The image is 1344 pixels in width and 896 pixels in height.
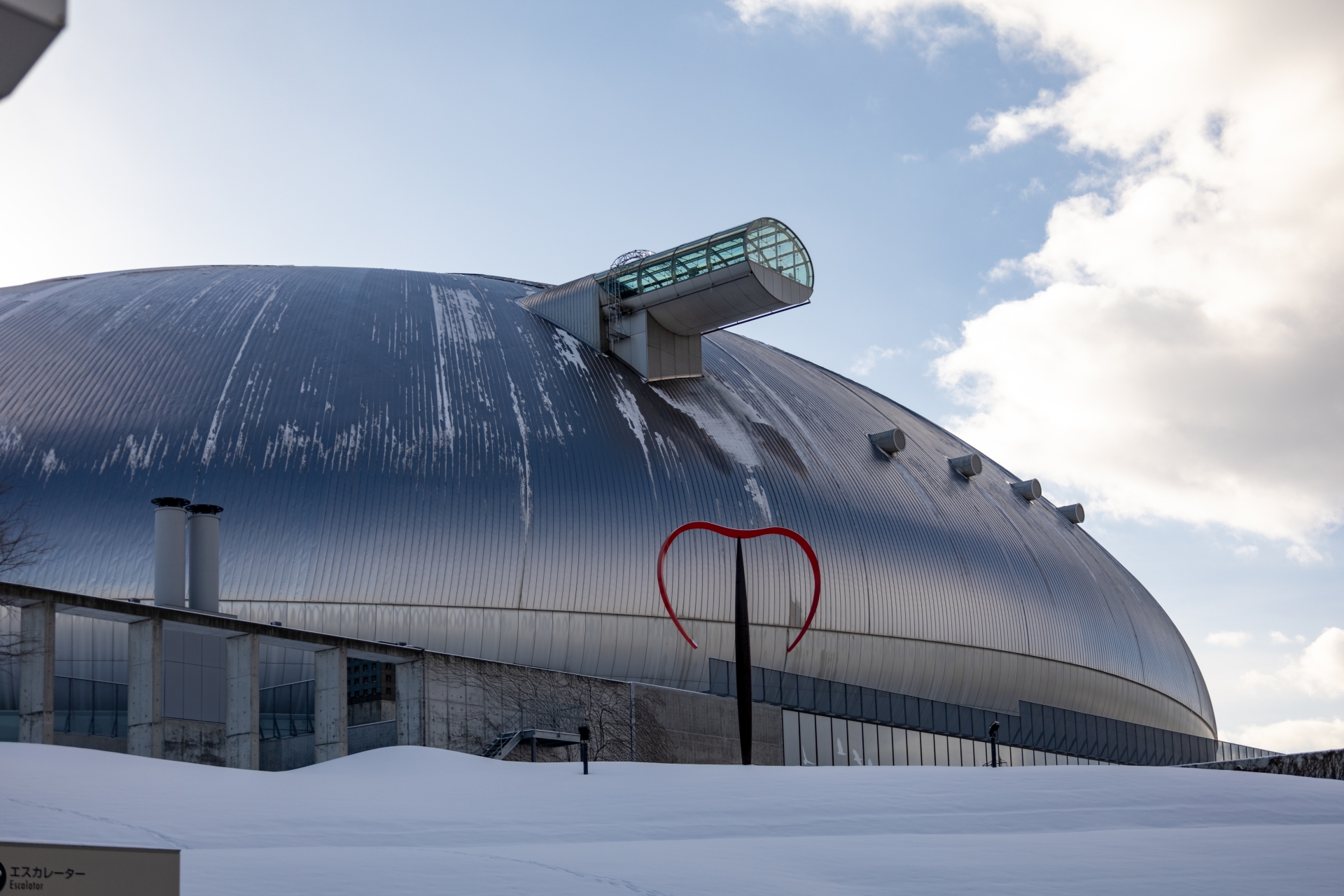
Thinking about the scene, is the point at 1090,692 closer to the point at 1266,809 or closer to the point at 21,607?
the point at 1266,809

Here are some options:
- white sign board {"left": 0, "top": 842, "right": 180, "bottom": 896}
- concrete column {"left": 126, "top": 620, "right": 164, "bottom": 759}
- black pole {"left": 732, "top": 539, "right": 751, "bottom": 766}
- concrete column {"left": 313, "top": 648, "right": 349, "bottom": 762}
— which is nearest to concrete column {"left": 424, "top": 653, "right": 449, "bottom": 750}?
concrete column {"left": 313, "top": 648, "right": 349, "bottom": 762}

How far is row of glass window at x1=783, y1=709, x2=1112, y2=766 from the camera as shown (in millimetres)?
41656

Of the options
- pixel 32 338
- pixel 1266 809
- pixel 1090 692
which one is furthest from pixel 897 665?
pixel 32 338

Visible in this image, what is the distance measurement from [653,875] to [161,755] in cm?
1683

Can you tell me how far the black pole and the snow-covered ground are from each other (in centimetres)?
694

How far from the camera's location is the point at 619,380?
4547 centimetres

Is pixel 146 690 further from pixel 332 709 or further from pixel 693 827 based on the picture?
pixel 693 827

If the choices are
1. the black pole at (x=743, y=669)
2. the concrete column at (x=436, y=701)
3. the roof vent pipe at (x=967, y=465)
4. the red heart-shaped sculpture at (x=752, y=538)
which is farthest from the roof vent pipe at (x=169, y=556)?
the roof vent pipe at (x=967, y=465)

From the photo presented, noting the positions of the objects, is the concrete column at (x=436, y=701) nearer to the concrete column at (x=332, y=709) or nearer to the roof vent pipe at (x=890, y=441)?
the concrete column at (x=332, y=709)

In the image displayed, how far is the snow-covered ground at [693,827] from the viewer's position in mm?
14492

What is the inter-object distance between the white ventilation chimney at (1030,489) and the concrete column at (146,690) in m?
41.3

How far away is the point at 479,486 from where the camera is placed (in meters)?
38.2

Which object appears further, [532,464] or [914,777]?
[532,464]

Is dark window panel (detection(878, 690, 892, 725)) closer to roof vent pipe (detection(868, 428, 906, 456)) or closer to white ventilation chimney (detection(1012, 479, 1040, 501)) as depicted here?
roof vent pipe (detection(868, 428, 906, 456))
